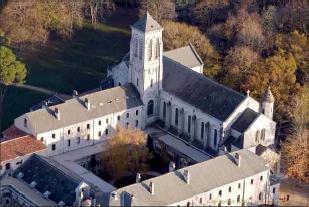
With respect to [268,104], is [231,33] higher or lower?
lower

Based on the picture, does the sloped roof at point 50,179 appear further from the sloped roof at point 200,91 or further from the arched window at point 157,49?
the sloped roof at point 200,91

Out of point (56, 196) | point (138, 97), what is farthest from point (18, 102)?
point (56, 196)

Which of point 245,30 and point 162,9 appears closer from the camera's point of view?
point 245,30

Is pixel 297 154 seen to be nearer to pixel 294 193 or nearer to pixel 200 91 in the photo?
pixel 294 193

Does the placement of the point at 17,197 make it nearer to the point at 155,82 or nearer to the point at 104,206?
the point at 104,206

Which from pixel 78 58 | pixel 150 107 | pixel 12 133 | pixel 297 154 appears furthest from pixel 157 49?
pixel 78 58
